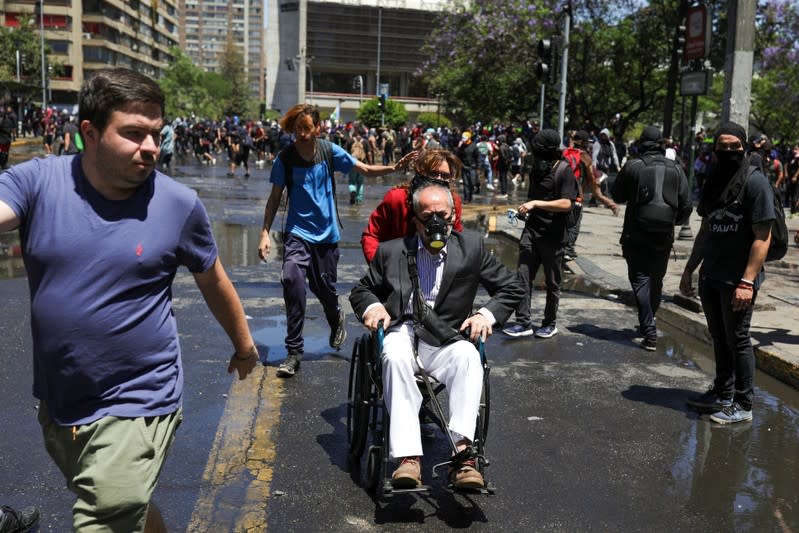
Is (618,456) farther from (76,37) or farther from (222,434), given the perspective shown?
(76,37)

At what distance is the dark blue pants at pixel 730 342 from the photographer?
211 inches

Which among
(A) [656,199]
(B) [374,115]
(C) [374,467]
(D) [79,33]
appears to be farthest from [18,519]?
(D) [79,33]

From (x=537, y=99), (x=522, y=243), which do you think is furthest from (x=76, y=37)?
(x=522, y=243)

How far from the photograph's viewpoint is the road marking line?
12.8 feet

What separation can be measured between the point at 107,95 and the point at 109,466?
1088 millimetres

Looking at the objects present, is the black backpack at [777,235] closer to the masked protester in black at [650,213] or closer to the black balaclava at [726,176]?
the black balaclava at [726,176]

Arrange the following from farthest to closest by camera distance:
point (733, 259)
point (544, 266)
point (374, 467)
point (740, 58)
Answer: point (740, 58)
point (544, 266)
point (733, 259)
point (374, 467)

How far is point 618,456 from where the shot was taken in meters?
4.87

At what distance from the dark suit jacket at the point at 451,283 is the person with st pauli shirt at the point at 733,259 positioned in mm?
1613

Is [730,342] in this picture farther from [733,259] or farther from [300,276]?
[300,276]

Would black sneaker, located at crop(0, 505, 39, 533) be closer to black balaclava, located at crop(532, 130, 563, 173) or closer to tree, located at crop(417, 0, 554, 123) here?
black balaclava, located at crop(532, 130, 563, 173)

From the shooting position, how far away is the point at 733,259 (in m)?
5.30

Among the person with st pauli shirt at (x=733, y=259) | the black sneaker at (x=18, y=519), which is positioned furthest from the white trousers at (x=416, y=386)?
the person with st pauli shirt at (x=733, y=259)

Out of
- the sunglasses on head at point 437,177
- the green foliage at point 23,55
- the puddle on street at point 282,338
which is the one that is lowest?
A: the puddle on street at point 282,338
